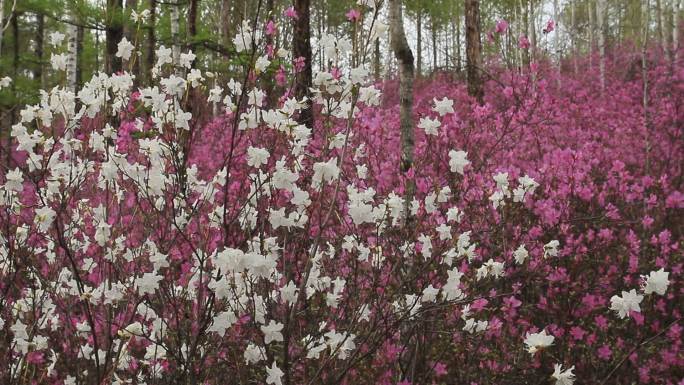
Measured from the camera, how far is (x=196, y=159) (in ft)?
30.3

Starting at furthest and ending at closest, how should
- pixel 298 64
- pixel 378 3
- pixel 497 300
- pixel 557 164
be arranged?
pixel 557 164 → pixel 497 300 → pixel 298 64 → pixel 378 3

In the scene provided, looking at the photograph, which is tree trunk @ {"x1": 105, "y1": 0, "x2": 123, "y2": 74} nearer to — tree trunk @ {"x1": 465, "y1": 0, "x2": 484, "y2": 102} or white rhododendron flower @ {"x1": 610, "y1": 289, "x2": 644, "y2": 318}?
tree trunk @ {"x1": 465, "y1": 0, "x2": 484, "y2": 102}

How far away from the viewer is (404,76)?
12.9 ft

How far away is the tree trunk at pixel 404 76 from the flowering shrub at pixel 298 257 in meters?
0.28

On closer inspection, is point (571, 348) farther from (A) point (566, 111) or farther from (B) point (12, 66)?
(B) point (12, 66)

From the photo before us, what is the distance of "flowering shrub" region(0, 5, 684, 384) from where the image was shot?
8.09 ft

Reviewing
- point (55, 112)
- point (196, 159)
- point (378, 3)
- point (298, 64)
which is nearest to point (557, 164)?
point (298, 64)

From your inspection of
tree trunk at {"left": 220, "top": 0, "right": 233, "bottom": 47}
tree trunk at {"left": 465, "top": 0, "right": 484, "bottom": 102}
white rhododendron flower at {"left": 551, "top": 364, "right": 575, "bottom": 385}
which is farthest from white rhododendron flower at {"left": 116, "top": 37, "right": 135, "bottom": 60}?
tree trunk at {"left": 465, "top": 0, "right": 484, "bottom": 102}

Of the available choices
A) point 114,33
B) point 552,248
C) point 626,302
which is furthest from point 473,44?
point 626,302

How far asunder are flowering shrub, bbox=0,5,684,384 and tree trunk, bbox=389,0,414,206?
28 cm

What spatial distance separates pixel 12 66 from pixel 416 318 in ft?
43.0

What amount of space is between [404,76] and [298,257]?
1.60m

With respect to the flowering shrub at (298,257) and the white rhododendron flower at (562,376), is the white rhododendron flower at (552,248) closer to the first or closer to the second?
the flowering shrub at (298,257)

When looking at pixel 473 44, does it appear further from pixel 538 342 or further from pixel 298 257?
pixel 538 342
